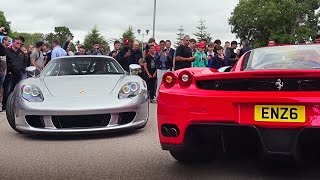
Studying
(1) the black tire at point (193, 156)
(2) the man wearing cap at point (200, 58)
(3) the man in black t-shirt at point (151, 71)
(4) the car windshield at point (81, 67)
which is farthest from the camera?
(2) the man wearing cap at point (200, 58)

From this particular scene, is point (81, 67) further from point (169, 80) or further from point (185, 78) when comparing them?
point (185, 78)

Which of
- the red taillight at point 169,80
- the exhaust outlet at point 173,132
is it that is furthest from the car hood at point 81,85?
the exhaust outlet at point 173,132

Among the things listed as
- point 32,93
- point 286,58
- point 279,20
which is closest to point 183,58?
point 32,93

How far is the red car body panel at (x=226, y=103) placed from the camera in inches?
132

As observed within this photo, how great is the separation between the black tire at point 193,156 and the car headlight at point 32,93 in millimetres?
2345

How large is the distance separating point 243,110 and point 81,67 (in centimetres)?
430

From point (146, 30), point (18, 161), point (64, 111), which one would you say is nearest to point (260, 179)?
point (18, 161)

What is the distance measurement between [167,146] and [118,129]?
2.14 m

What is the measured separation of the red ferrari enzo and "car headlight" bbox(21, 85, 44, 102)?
2483 mm

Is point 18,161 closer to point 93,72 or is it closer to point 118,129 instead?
point 118,129

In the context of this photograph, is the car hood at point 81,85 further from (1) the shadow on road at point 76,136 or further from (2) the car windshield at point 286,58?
(2) the car windshield at point 286,58

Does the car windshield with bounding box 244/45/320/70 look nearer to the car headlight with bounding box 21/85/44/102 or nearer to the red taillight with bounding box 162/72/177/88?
the red taillight with bounding box 162/72/177/88

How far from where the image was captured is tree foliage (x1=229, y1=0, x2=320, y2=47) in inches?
2287

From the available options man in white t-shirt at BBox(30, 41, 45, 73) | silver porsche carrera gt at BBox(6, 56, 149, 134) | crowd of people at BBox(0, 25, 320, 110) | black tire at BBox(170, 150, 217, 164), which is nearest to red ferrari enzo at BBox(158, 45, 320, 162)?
black tire at BBox(170, 150, 217, 164)
